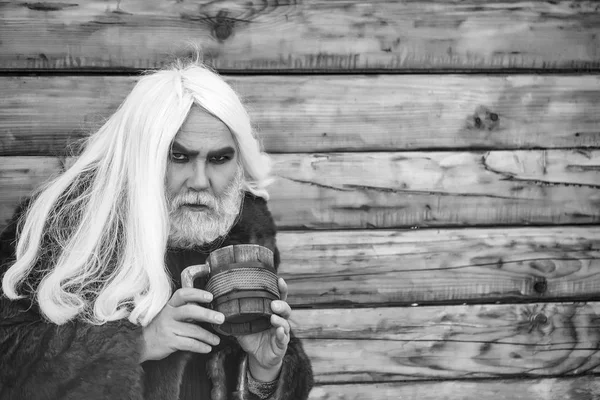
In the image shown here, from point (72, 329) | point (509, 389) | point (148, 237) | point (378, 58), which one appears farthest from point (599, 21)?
point (72, 329)

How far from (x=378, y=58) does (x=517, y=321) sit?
3.68 feet

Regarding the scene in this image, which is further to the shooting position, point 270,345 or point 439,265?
point 439,265

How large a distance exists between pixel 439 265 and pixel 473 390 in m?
0.51

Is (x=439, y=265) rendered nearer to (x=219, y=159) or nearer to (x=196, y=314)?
(x=219, y=159)

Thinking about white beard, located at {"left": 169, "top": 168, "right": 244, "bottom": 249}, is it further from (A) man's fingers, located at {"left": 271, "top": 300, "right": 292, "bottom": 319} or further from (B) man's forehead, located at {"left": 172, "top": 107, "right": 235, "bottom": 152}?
(A) man's fingers, located at {"left": 271, "top": 300, "right": 292, "bottom": 319}

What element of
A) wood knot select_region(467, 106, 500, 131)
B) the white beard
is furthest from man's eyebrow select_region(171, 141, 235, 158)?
wood knot select_region(467, 106, 500, 131)

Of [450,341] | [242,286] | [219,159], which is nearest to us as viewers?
[242,286]

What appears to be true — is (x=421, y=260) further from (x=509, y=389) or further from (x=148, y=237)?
(x=148, y=237)

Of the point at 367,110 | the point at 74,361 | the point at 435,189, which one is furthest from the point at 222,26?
the point at 74,361

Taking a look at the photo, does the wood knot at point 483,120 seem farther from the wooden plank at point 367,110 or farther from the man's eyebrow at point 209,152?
the man's eyebrow at point 209,152

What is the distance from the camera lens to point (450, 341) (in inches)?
108

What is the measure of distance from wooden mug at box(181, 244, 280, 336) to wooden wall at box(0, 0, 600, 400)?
796 millimetres

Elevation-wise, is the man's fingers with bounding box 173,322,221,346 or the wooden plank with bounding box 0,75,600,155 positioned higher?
the wooden plank with bounding box 0,75,600,155

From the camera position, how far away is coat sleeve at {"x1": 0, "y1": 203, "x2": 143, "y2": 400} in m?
1.87
